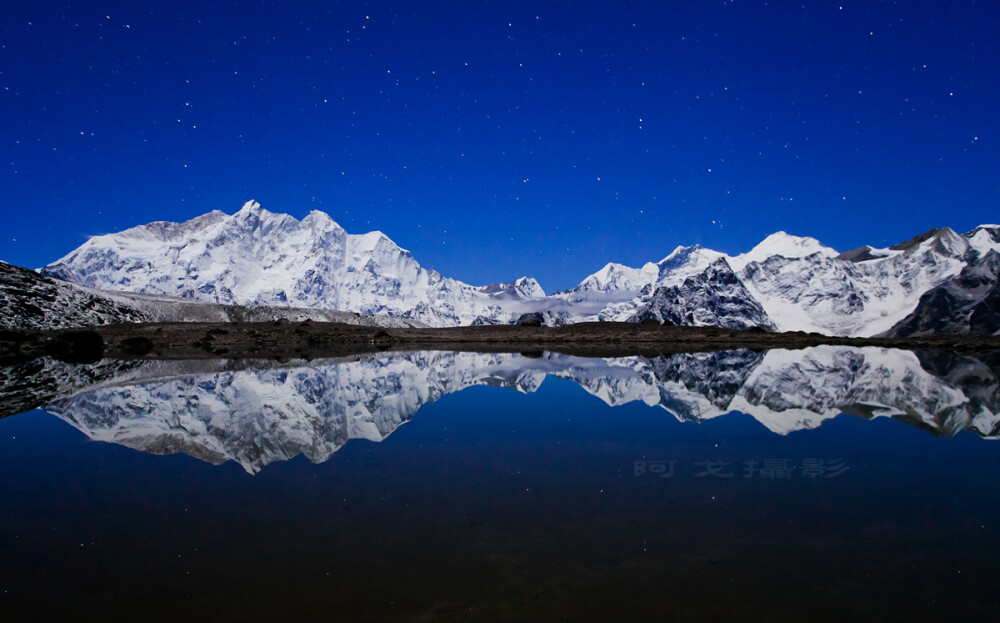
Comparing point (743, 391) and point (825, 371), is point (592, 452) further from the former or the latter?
point (825, 371)

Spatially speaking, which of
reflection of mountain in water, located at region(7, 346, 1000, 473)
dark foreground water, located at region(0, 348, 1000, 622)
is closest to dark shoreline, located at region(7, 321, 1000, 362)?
reflection of mountain in water, located at region(7, 346, 1000, 473)

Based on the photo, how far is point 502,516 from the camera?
8844 mm

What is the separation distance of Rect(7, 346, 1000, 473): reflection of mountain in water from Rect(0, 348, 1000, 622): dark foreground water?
0.22m

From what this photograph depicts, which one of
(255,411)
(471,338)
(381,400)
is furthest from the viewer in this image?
(471,338)

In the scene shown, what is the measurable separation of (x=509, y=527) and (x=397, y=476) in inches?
149

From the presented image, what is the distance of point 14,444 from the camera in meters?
15.4

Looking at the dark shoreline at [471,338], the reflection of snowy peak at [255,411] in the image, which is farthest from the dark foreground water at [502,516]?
the dark shoreline at [471,338]

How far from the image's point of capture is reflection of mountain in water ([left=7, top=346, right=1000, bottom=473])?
52.4 feet

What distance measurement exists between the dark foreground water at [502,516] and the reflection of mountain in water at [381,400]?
0.22m

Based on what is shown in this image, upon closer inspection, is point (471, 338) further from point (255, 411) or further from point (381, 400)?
point (255, 411)

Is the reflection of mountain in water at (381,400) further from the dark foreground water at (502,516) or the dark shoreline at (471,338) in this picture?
the dark shoreline at (471,338)

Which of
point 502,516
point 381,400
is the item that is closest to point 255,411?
point 381,400

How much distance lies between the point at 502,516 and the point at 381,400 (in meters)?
15.6

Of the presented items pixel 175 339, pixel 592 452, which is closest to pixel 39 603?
pixel 592 452
